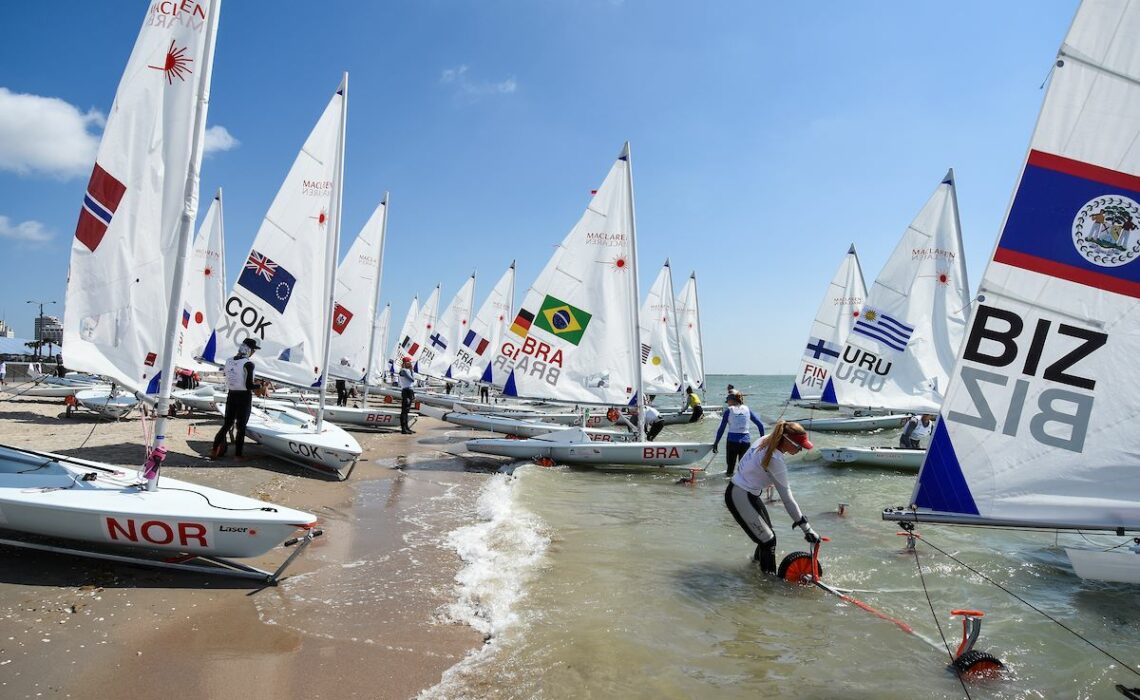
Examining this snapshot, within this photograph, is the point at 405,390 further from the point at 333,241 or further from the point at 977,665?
the point at 977,665

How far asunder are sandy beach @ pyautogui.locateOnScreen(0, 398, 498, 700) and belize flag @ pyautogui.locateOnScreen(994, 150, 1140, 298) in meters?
4.32

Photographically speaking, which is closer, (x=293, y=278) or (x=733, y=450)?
(x=293, y=278)

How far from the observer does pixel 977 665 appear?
3.98m

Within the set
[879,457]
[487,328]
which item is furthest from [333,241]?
[487,328]

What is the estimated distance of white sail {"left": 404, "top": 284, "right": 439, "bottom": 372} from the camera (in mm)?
32331

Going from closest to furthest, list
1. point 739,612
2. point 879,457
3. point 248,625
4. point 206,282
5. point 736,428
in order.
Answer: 1. point 248,625
2. point 739,612
3. point 736,428
4. point 879,457
5. point 206,282

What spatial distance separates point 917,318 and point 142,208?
45.5 feet

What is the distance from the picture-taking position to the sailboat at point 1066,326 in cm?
344

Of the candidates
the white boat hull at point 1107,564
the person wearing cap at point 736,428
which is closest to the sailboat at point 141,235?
the white boat hull at point 1107,564

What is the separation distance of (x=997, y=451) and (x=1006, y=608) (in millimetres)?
2890

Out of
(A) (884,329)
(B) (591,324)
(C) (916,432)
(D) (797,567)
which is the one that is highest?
(A) (884,329)

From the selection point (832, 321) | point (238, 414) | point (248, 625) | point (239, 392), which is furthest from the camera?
point (832, 321)

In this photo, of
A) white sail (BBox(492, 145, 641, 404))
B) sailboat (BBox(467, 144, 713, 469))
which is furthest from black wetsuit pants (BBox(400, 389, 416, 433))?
white sail (BBox(492, 145, 641, 404))

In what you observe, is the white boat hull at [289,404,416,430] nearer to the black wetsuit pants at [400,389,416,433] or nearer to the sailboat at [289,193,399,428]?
the sailboat at [289,193,399,428]
